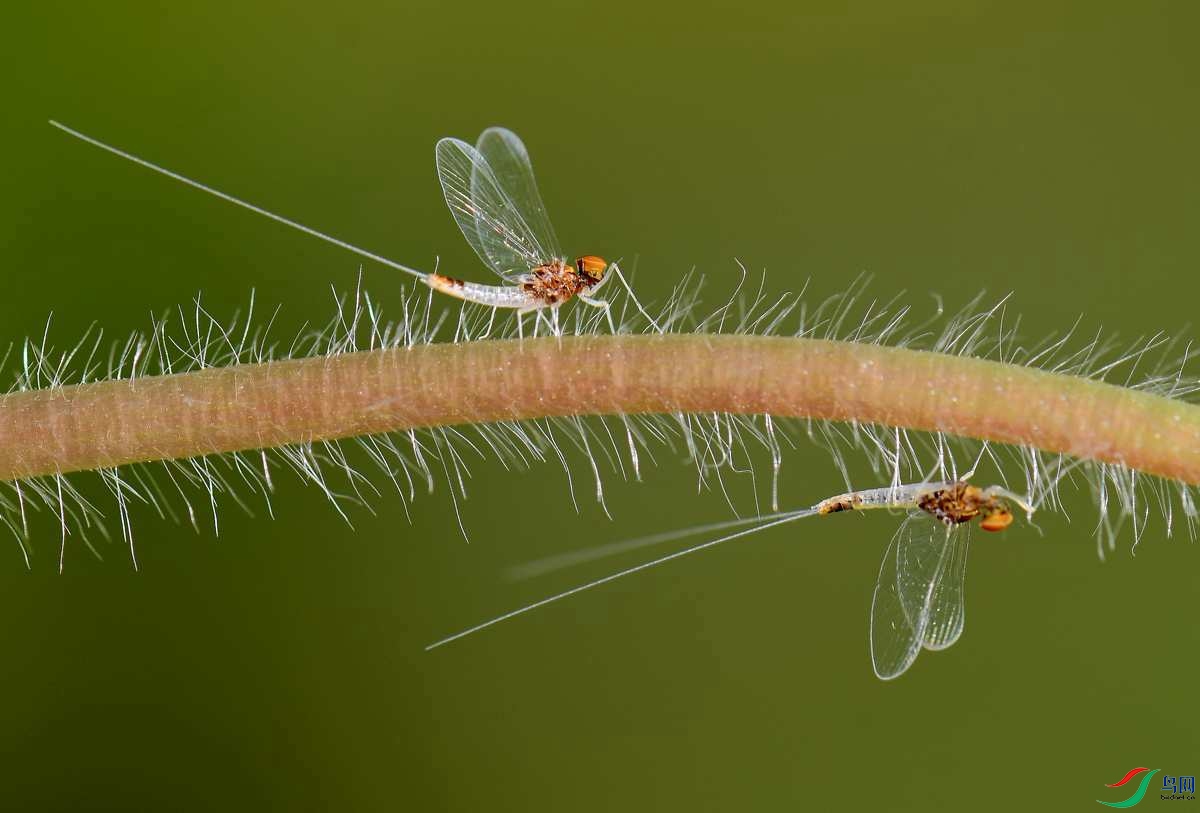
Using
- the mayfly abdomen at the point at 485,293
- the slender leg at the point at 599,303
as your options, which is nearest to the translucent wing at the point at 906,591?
the slender leg at the point at 599,303

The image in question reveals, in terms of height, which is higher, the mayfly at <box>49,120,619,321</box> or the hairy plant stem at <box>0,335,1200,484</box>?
the mayfly at <box>49,120,619,321</box>

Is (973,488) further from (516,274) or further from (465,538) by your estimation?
(465,538)

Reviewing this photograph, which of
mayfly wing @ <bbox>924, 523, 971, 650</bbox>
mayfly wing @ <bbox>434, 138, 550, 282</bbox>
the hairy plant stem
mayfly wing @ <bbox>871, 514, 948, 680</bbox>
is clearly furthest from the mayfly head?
mayfly wing @ <bbox>924, 523, 971, 650</bbox>

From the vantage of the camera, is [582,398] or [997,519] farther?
[997,519]

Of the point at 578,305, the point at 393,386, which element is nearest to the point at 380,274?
the point at 578,305

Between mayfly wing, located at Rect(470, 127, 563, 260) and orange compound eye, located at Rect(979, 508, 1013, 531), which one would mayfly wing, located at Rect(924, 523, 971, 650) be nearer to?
orange compound eye, located at Rect(979, 508, 1013, 531)

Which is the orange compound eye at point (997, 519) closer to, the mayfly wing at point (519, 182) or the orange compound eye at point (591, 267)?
the orange compound eye at point (591, 267)

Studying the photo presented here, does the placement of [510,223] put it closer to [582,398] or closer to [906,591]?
[582,398]

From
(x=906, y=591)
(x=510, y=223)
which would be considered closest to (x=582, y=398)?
(x=510, y=223)
